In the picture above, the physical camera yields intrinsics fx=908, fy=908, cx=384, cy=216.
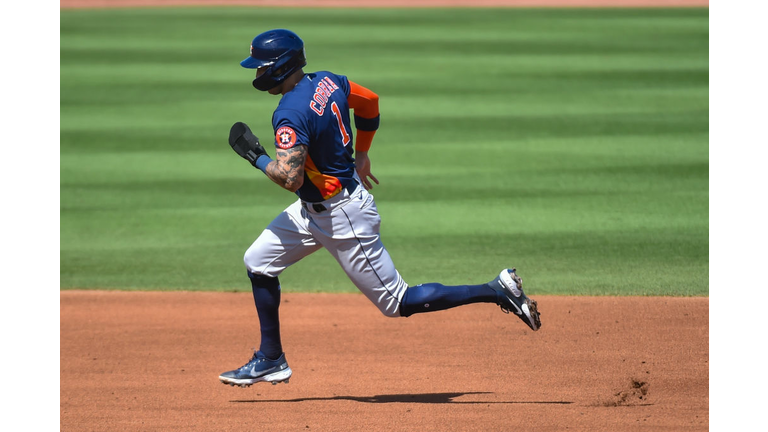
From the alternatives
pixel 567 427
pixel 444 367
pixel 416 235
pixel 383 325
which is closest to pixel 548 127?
pixel 416 235

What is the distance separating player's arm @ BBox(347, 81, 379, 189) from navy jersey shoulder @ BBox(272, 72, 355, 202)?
0.70 ft

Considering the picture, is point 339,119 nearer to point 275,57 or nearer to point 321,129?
point 321,129

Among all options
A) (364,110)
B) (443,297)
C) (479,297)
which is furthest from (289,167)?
(479,297)

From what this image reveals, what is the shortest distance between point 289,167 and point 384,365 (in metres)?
2.05

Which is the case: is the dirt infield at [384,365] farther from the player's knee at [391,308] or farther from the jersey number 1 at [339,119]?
the jersey number 1 at [339,119]

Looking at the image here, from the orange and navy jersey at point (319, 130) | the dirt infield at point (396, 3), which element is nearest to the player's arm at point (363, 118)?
the orange and navy jersey at point (319, 130)

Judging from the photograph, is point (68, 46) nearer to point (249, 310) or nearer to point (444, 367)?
point (249, 310)

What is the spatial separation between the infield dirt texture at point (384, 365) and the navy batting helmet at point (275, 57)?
1.91m

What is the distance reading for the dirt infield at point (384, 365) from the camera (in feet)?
16.7

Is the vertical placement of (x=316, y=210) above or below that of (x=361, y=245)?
above

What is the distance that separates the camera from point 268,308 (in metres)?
5.48

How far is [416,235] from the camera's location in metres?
10.3

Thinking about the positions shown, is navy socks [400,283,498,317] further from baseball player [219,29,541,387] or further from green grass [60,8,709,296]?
green grass [60,8,709,296]

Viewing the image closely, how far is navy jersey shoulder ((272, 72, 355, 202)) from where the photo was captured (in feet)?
16.2
